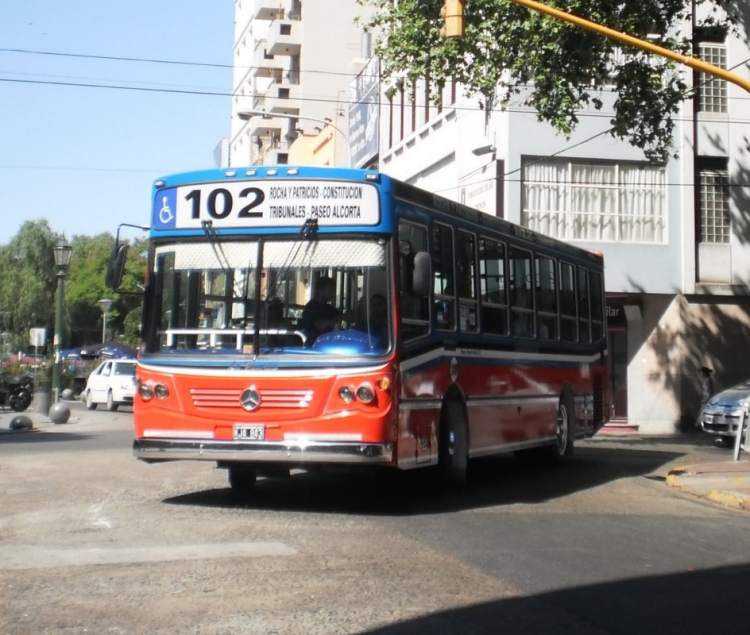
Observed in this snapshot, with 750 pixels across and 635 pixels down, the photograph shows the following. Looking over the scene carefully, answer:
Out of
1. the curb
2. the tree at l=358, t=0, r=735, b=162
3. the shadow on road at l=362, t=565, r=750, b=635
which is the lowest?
the curb

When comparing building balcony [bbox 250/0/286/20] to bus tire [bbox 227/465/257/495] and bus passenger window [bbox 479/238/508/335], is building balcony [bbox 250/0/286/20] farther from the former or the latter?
bus tire [bbox 227/465/257/495]

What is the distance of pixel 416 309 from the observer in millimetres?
12109

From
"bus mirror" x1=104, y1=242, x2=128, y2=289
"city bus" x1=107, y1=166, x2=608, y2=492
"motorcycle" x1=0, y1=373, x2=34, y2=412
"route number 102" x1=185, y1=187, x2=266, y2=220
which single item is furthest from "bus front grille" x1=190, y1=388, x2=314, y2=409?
"motorcycle" x1=0, y1=373, x2=34, y2=412

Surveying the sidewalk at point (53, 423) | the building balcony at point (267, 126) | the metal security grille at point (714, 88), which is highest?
the building balcony at point (267, 126)

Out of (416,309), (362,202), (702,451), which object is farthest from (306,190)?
(702,451)

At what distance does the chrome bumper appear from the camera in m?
11.3

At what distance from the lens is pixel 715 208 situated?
32.9m

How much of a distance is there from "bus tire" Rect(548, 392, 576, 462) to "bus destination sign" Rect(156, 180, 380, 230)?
265 inches

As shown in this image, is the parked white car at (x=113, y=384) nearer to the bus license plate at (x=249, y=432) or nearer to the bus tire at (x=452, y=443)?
the bus tire at (x=452, y=443)

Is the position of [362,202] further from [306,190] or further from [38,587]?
[38,587]

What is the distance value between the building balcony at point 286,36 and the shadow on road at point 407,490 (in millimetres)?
56294

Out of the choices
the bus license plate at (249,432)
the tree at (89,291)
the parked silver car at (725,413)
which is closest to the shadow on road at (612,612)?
the bus license plate at (249,432)

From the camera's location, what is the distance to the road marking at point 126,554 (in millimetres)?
8555

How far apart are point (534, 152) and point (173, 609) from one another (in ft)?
86.1
